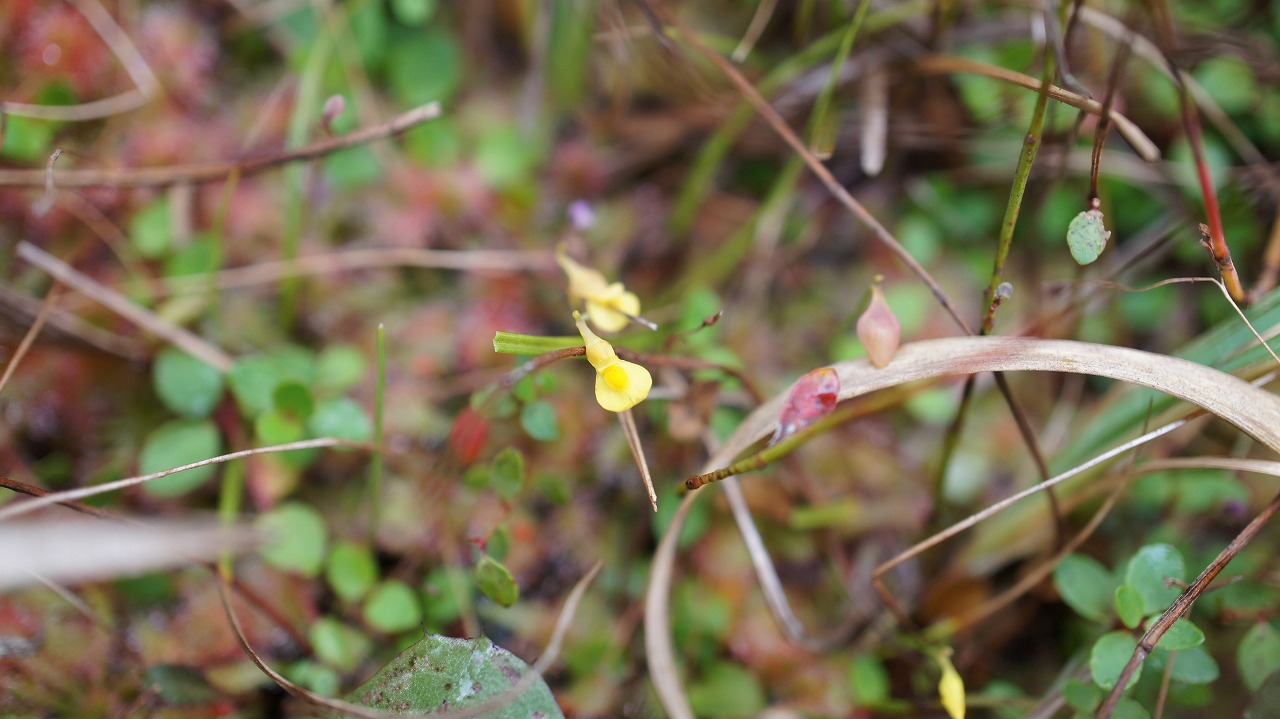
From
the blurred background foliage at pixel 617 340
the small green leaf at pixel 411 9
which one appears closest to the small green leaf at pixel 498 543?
the blurred background foliage at pixel 617 340

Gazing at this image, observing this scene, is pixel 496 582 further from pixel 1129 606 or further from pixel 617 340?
pixel 1129 606

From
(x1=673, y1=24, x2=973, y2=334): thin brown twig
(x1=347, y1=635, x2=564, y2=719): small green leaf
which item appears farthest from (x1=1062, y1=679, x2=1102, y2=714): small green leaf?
(x1=347, y1=635, x2=564, y2=719): small green leaf

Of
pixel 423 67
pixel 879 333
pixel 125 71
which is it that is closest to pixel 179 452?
pixel 125 71

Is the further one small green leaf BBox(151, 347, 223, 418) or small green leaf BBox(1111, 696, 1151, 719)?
small green leaf BBox(151, 347, 223, 418)

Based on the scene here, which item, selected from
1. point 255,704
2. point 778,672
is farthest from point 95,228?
point 778,672

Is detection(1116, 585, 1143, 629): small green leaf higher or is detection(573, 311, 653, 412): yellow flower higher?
detection(573, 311, 653, 412): yellow flower

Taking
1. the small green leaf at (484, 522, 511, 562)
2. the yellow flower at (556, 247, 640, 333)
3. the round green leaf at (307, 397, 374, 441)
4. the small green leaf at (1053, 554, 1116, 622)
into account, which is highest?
the yellow flower at (556, 247, 640, 333)

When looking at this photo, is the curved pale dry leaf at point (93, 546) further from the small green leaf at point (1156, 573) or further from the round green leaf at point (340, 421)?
the small green leaf at point (1156, 573)

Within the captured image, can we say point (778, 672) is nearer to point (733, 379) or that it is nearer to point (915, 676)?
point (915, 676)

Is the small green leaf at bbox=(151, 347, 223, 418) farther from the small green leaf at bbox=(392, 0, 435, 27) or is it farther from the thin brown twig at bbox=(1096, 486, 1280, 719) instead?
the thin brown twig at bbox=(1096, 486, 1280, 719)
